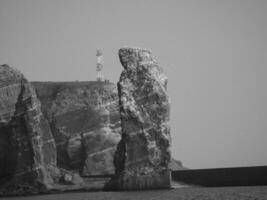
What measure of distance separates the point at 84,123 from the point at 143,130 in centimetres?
3431

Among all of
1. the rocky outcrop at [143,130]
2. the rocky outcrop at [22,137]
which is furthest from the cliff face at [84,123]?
the rocky outcrop at [143,130]

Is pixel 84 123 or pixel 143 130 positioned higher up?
pixel 84 123

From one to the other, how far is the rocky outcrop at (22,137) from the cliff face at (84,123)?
21.4 ft

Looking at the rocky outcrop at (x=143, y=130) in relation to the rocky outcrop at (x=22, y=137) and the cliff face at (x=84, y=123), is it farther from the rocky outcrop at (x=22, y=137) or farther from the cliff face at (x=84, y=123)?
the cliff face at (x=84, y=123)

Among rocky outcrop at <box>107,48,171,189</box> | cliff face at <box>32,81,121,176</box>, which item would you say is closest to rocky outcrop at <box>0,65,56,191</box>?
cliff face at <box>32,81,121,176</box>

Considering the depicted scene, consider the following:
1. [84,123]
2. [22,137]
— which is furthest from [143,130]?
[84,123]

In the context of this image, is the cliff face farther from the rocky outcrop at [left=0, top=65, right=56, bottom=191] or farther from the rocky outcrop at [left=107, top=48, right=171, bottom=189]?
the rocky outcrop at [left=107, top=48, right=171, bottom=189]

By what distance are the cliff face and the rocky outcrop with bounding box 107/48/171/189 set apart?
27469 millimetres

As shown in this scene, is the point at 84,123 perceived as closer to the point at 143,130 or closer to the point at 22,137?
the point at 22,137

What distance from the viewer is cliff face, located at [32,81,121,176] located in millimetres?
109750

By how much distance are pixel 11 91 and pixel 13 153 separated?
41.4ft

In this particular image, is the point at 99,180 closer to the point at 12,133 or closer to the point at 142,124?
the point at 12,133

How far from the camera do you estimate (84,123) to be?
113 metres

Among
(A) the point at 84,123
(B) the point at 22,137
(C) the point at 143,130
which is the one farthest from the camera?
(A) the point at 84,123
